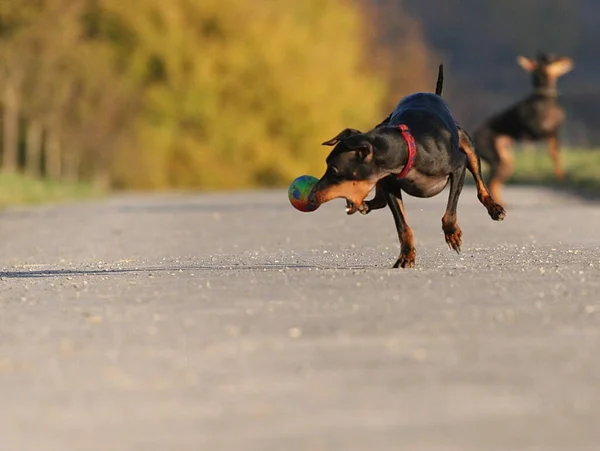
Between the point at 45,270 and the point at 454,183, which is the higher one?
the point at 454,183

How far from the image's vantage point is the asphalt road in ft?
17.4

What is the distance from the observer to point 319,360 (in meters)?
6.75

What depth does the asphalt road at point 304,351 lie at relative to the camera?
5309 millimetres

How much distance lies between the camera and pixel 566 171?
132ft

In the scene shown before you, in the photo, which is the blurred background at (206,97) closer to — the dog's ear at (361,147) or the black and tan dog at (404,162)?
the black and tan dog at (404,162)

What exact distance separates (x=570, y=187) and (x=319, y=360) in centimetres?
2905

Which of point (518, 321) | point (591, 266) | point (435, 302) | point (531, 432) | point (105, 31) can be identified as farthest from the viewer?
point (105, 31)

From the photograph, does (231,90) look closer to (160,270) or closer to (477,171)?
(477,171)

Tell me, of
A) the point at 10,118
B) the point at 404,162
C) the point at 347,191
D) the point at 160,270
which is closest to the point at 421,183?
the point at 404,162

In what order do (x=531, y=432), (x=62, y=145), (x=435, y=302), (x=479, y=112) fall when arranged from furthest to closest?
(x=479, y=112) → (x=62, y=145) → (x=435, y=302) → (x=531, y=432)

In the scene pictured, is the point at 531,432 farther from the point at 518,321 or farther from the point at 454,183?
the point at 454,183

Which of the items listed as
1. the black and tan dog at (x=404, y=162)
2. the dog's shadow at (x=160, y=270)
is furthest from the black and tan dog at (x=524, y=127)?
the dog's shadow at (x=160, y=270)

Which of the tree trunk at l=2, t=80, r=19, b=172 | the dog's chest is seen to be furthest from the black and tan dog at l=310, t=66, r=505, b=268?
the tree trunk at l=2, t=80, r=19, b=172

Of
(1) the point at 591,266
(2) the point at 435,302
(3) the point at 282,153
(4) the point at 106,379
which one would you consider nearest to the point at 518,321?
(2) the point at 435,302
